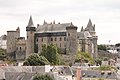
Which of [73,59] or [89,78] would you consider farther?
[73,59]

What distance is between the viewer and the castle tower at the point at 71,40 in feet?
444

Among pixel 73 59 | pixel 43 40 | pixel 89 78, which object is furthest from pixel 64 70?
pixel 43 40

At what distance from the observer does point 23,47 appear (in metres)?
148

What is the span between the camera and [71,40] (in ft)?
447

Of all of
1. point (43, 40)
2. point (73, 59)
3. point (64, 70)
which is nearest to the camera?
point (64, 70)

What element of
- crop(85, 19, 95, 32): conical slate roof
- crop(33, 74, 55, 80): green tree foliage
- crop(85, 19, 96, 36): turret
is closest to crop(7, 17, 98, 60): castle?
crop(85, 19, 96, 36): turret

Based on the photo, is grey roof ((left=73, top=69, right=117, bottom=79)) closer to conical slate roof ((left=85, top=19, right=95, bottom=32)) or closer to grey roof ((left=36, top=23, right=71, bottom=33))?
grey roof ((left=36, top=23, right=71, bottom=33))

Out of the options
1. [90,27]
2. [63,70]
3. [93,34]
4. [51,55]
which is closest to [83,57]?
[51,55]

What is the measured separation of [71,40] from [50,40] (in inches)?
407

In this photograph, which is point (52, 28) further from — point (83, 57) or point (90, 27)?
point (90, 27)

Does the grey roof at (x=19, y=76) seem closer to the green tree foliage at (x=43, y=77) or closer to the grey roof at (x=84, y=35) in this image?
the green tree foliage at (x=43, y=77)

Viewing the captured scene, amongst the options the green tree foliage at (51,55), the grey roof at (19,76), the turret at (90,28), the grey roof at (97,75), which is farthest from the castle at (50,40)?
the grey roof at (19,76)

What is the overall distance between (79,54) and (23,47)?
70.4 feet

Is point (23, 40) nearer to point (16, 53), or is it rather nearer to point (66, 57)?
point (16, 53)
